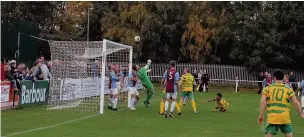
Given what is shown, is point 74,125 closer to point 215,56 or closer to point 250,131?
point 250,131

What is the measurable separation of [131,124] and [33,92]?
25.7 feet

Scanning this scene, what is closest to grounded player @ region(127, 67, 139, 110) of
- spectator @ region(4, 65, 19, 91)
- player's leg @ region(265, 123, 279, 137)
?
spectator @ region(4, 65, 19, 91)

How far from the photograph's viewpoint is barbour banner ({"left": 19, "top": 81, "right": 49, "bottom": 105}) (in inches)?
798

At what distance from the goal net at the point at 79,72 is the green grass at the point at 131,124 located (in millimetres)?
1928

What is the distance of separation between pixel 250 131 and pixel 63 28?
1695 inches

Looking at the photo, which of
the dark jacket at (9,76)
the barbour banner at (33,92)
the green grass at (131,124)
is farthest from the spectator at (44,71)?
the green grass at (131,124)

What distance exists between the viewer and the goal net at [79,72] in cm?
2127

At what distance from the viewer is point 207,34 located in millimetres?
44906

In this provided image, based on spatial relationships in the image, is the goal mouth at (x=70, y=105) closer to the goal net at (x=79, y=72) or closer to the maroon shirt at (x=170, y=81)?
the goal net at (x=79, y=72)

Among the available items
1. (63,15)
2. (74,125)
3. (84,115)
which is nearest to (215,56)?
(63,15)

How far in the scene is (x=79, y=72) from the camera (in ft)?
77.7

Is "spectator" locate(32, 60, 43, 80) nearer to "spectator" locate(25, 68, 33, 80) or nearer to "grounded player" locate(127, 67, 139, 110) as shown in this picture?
"spectator" locate(25, 68, 33, 80)

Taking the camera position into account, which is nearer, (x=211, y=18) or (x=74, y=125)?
(x=74, y=125)

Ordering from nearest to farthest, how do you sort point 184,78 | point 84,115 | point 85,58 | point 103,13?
point 84,115
point 184,78
point 85,58
point 103,13
